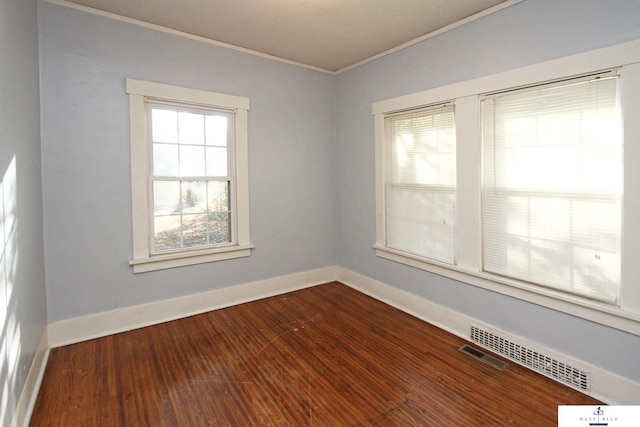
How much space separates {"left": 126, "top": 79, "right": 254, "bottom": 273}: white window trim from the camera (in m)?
3.00

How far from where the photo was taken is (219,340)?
285 cm

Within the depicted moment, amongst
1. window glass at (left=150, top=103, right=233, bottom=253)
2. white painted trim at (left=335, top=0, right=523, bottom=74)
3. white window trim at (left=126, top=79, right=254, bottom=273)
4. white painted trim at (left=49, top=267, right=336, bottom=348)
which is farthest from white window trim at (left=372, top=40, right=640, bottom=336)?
window glass at (left=150, top=103, right=233, bottom=253)

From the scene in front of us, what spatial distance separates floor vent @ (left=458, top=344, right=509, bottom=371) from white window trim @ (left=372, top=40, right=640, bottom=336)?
52 cm

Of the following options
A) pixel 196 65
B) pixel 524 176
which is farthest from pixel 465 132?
pixel 196 65

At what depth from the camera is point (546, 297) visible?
2383 millimetres

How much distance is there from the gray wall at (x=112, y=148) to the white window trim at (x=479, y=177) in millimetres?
1336

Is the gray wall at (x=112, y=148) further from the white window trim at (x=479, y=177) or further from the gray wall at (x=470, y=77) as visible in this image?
the white window trim at (x=479, y=177)

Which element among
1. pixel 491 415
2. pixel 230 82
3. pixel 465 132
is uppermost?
pixel 230 82

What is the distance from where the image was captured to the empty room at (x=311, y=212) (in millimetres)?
2018

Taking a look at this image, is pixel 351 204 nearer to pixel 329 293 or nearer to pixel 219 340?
pixel 329 293

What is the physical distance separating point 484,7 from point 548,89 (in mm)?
879

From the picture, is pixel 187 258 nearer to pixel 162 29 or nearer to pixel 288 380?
pixel 288 380

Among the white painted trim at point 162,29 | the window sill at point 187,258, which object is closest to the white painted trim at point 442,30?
the white painted trim at point 162,29

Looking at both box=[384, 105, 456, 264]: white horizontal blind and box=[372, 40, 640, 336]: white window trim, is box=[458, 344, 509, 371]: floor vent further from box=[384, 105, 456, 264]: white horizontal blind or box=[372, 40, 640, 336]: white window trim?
box=[384, 105, 456, 264]: white horizontal blind
